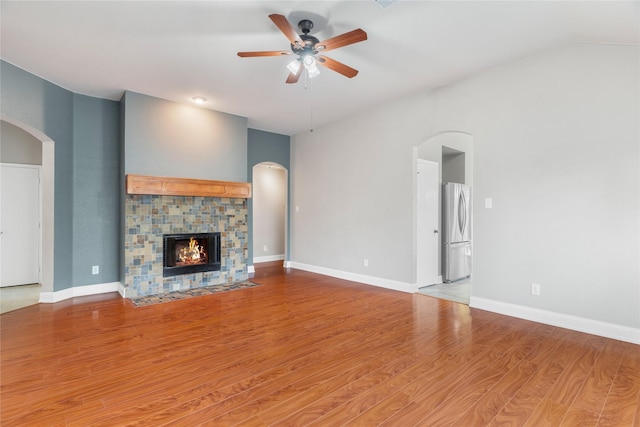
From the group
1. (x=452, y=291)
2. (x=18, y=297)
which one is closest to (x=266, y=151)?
(x=452, y=291)

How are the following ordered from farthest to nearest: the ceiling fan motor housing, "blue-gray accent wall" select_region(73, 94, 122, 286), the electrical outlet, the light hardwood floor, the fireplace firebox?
1. the fireplace firebox
2. "blue-gray accent wall" select_region(73, 94, 122, 286)
3. the electrical outlet
4. the ceiling fan motor housing
5. the light hardwood floor

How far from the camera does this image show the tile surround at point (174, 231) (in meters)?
4.55

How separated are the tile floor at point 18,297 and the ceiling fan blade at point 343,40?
15.9 ft

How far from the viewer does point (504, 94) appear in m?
3.82

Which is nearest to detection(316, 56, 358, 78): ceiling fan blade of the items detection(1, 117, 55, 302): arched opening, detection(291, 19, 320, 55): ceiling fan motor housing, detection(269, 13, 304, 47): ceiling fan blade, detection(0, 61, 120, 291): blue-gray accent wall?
detection(291, 19, 320, 55): ceiling fan motor housing

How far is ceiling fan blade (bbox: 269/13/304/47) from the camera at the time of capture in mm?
2439

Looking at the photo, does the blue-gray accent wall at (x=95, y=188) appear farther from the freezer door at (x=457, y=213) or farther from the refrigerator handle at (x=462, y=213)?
the refrigerator handle at (x=462, y=213)

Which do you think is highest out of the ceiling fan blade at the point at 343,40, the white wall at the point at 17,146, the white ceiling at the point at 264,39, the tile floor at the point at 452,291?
the white ceiling at the point at 264,39

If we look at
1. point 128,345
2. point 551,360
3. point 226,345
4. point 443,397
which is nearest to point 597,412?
→ point 551,360

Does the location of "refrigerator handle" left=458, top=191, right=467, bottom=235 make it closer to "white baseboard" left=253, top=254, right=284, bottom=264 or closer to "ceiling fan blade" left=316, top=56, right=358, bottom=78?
"ceiling fan blade" left=316, top=56, right=358, bottom=78

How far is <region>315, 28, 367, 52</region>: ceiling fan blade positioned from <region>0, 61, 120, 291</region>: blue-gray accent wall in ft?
12.4

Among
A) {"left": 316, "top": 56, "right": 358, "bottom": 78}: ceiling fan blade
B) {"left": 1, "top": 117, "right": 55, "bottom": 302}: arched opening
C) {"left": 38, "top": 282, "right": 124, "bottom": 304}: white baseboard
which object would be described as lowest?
{"left": 38, "top": 282, "right": 124, "bottom": 304}: white baseboard

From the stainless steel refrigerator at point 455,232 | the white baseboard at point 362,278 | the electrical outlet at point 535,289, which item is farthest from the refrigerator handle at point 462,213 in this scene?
the electrical outlet at point 535,289

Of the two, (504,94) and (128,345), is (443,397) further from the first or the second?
(504,94)
